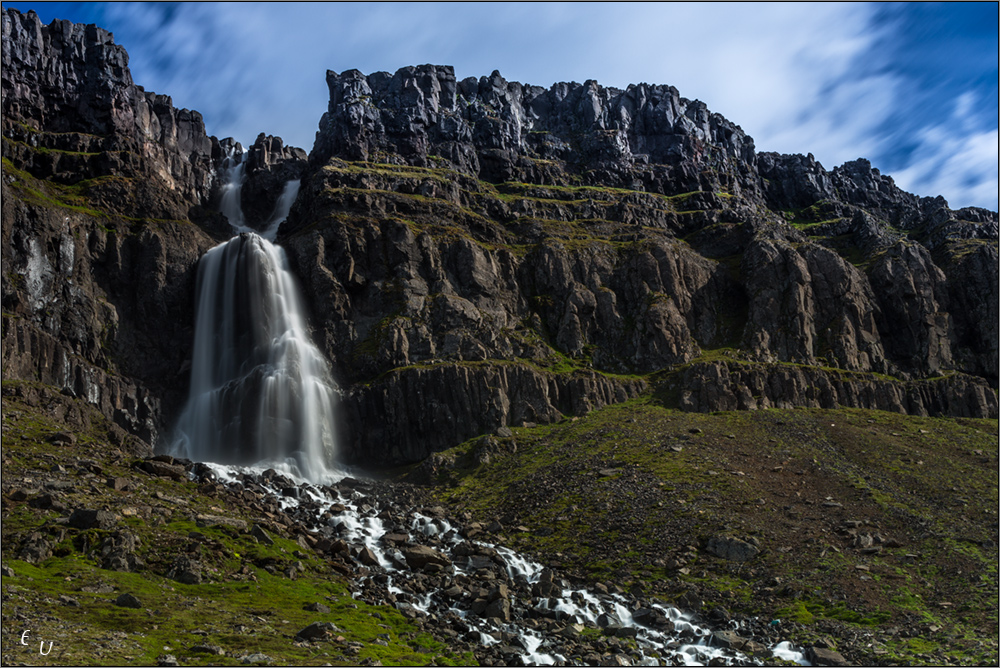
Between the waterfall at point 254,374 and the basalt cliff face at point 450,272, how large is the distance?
2.73 m

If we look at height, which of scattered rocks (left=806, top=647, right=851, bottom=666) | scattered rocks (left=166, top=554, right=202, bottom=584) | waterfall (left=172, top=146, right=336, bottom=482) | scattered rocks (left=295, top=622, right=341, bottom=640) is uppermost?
waterfall (left=172, top=146, right=336, bottom=482)

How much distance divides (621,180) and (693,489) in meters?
111

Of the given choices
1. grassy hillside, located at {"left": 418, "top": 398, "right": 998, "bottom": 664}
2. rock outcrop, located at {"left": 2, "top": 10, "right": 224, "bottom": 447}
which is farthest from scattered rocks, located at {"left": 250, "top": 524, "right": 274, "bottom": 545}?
rock outcrop, located at {"left": 2, "top": 10, "right": 224, "bottom": 447}

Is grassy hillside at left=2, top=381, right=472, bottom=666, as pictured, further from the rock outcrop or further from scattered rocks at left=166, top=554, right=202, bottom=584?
the rock outcrop

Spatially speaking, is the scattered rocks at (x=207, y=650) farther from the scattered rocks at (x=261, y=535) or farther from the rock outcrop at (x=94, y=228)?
the rock outcrop at (x=94, y=228)

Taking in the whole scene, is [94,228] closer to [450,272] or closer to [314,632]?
[450,272]

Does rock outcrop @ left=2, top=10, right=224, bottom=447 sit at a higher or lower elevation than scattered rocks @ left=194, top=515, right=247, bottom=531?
higher

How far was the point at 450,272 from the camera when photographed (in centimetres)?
10281

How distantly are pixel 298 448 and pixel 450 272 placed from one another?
3862cm

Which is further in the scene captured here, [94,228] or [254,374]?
[94,228]

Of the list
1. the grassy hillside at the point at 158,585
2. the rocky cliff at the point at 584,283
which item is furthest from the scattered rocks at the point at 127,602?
the rocky cliff at the point at 584,283

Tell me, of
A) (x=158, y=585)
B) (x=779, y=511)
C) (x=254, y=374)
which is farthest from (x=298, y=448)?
(x=779, y=511)

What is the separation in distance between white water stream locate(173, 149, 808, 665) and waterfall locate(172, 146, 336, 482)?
0.15 meters

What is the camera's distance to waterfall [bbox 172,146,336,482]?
76.0m
